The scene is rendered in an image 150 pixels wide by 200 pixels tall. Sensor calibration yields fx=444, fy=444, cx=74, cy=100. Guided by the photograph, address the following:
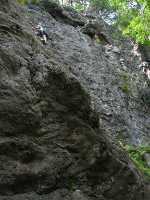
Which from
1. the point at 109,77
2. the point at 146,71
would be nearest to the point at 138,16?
the point at 109,77

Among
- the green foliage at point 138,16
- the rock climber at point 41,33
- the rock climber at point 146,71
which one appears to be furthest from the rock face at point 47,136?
the rock climber at point 146,71

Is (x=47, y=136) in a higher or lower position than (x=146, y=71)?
lower

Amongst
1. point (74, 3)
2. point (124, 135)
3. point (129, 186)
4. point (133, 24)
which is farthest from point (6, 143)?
point (74, 3)

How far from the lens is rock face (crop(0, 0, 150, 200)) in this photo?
24.8 feet

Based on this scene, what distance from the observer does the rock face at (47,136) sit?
7562 millimetres

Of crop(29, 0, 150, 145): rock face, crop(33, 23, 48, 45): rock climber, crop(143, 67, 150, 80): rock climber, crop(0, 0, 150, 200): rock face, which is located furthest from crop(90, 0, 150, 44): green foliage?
crop(0, 0, 150, 200): rock face

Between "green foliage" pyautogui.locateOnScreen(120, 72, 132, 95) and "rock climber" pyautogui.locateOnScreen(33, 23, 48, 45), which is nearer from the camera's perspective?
"rock climber" pyautogui.locateOnScreen(33, 23, 48, 45)

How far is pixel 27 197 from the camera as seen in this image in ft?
24.6

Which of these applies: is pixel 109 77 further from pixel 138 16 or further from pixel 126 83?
pixel 138 16

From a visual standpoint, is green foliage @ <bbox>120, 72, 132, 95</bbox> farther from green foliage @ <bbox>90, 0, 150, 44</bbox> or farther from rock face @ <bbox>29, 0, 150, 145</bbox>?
green foliage @ <bbox>90, 0, 150, 44</bbox>

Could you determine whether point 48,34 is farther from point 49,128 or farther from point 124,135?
point 49,128

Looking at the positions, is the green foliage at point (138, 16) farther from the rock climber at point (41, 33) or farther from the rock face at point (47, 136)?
the rock face at point (47, 136)

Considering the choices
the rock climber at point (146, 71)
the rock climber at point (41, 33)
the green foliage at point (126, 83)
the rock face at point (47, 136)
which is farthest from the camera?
the rock climber at point (146, 71)

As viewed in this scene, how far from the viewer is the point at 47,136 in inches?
327
